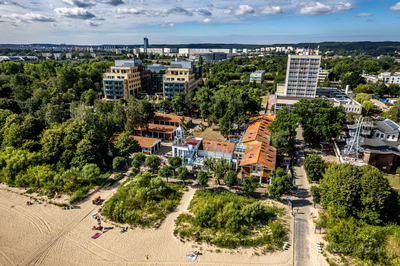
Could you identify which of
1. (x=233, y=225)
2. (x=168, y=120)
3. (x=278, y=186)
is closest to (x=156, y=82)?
(x=168, y=120)

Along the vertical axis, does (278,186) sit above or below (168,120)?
below

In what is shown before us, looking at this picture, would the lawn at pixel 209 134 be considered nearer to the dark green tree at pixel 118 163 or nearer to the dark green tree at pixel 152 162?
the dark green tree at pixel 152 162

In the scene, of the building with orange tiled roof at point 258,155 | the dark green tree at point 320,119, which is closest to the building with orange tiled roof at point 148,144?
the building with orange tiled roof at point 258,155

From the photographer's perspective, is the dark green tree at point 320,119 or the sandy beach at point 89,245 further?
the dark green tree at point 320,119

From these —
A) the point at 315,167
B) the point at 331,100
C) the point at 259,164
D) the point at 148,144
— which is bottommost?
the point at 148,144

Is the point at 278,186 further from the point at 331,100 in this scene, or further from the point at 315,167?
the point at 331,100

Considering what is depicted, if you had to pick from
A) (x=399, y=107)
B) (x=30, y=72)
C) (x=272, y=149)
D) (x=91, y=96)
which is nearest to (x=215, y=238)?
(x=272, y=149)

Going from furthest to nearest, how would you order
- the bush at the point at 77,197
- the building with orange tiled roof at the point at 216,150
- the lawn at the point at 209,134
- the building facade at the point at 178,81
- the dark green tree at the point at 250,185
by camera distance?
1. the building facade at the point at 178,81
2. the lawn at the point at 209,134
3. the building with orange tiled roof at the point at 216,150
4. the bush at the point at 77,197
5. the dark green tree at the point at 250,185
